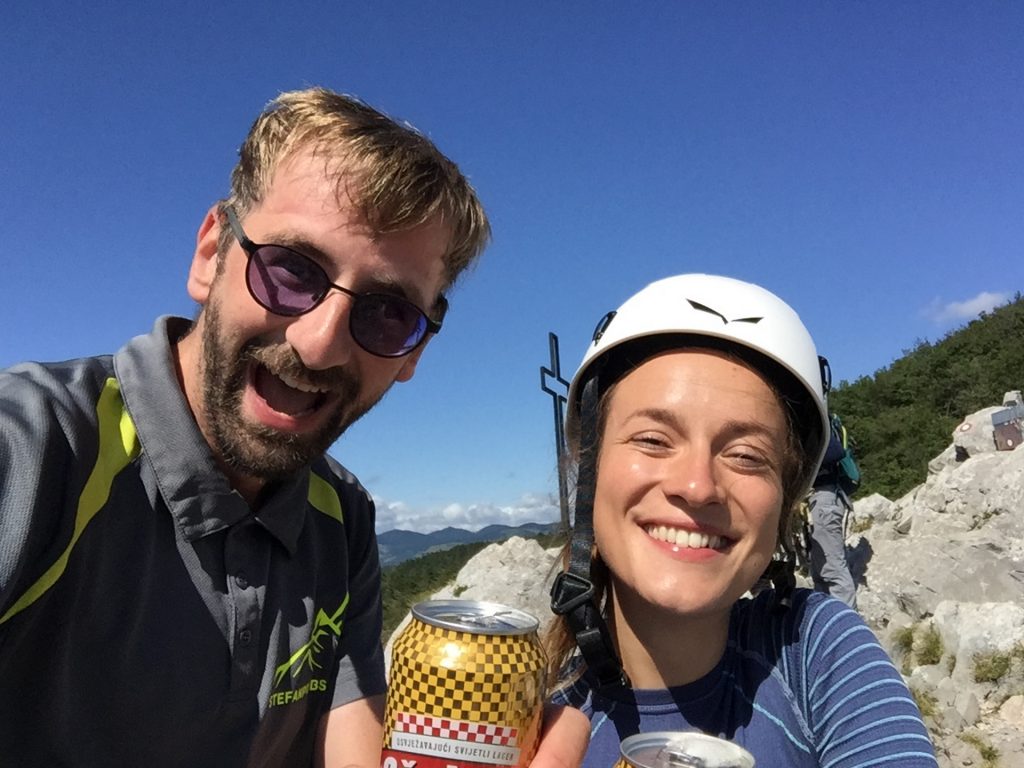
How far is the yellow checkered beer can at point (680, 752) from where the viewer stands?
5.44 ft

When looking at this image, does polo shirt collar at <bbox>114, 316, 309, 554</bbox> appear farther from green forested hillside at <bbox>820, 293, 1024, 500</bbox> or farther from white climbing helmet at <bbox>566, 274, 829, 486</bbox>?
green forested hillside at <bbox>820, 293, 1024, 500</bbox>

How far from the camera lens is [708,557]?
7.90ft

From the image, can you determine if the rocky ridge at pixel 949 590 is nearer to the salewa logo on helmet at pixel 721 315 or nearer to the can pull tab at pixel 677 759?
the salewa logo on helmet at pixel 721 315

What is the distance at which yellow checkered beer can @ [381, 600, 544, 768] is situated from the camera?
5.50ft

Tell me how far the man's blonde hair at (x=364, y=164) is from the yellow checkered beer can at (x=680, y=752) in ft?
5.79

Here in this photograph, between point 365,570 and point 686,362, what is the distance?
62.9 inches

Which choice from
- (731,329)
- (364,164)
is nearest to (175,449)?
(364,164)

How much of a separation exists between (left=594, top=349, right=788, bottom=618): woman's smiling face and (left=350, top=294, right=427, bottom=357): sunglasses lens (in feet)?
2.72

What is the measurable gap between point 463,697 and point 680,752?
519mm

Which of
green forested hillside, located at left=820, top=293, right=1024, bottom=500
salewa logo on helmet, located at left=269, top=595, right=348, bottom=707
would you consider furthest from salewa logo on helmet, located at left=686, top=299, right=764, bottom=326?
green forested hillside, located at left=820, top=293, right=1024, bottom=500

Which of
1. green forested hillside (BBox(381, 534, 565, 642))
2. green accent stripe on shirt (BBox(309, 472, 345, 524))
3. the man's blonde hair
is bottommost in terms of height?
green forested hillside (BBox(381, 534, 565, 642))

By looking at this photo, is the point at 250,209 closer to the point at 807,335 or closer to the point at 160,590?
the point at 160,590

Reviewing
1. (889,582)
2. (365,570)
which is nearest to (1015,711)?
(889,582)

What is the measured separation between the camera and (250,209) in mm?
2672
